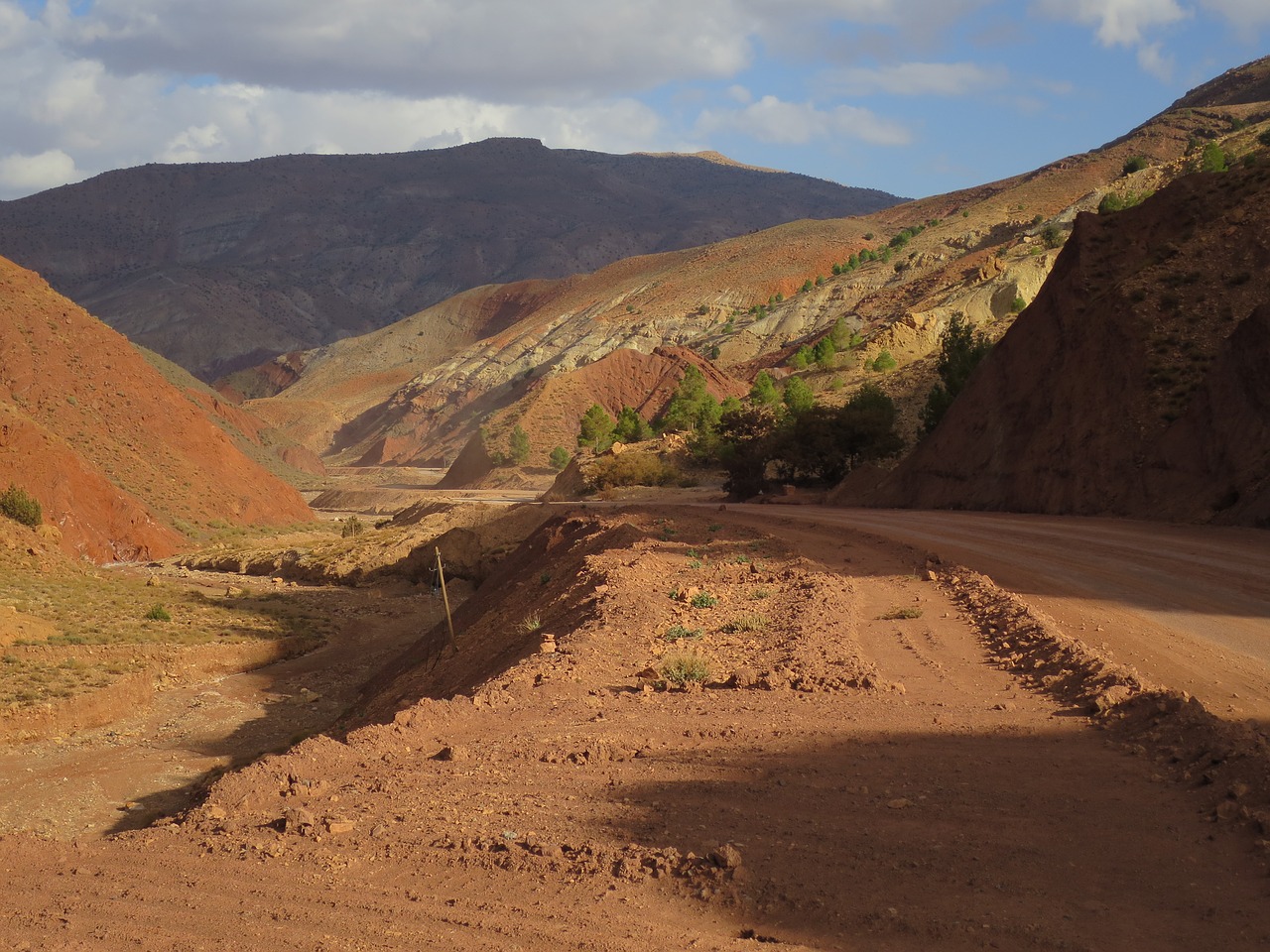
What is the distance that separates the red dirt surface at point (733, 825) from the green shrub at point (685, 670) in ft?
0.63

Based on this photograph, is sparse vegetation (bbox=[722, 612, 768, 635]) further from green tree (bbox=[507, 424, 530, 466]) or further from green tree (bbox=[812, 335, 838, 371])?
green tree (bbox=[507, 424, 530, 466])

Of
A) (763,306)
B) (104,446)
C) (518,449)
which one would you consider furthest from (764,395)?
(763,306)

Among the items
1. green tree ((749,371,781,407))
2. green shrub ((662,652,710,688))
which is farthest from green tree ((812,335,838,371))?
green shrub ((662,652,710,688))

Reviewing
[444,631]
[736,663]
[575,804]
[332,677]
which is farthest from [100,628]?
[575,804]

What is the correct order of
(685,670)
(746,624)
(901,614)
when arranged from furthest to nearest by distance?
(901,614), (746,624), (685,670)

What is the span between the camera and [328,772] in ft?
28.4

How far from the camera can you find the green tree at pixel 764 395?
6262 centimetres

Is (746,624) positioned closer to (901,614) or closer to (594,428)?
(901,614)

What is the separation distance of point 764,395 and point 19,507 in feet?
123

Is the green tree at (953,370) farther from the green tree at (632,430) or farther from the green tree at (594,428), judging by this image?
the green tree at (594,428)

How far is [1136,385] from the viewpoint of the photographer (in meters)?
25.2

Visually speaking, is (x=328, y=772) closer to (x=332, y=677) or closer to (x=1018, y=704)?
(x=1018, y=704)

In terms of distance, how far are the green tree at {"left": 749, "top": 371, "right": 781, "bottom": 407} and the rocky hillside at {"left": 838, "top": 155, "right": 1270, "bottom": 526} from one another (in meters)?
29.3

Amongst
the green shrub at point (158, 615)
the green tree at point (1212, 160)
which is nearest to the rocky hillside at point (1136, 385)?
the green shrub at point (158, 615)
